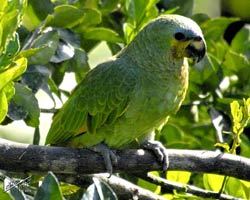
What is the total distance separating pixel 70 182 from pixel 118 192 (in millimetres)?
154

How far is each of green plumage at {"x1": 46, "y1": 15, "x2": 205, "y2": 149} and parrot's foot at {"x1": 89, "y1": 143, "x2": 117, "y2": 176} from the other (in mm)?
61

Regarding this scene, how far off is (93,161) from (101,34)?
0.59 m

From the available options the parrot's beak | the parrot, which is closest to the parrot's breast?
the parrot

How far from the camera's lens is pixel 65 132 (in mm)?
2580

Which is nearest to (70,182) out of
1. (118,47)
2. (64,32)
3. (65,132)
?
(65,132)

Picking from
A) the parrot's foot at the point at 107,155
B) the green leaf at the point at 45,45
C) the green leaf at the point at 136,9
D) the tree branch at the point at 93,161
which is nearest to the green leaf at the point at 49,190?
the tree branch at the point at 93,161

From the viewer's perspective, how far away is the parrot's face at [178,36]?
2.51 m

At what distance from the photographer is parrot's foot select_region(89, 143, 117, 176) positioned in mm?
2186

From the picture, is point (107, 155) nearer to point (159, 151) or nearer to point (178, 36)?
point (159, 151)

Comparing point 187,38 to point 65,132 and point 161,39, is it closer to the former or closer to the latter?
point 161,39

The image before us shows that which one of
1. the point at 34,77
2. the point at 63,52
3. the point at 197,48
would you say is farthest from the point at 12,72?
the point at 197,48

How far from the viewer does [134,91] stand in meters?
2.54

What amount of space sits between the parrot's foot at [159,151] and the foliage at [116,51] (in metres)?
0.11

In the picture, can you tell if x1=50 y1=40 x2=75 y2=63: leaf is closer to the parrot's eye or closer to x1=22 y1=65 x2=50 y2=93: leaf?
x1=22 y1=65 x2=50 y2=93: leaf
